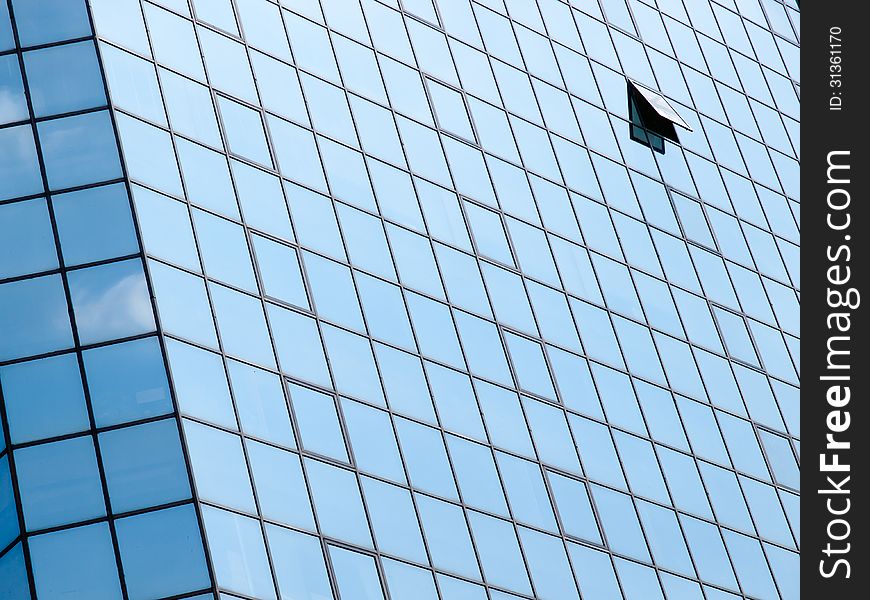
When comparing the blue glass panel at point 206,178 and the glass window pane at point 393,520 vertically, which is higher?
the blue glass panel at point 206,178

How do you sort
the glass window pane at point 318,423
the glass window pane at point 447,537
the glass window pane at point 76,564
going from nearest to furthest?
the glass window pane at point 76,564, the glass window pane at point 318,423, the glass window pane at point 447,537

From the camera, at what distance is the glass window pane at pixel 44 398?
93.1 ft

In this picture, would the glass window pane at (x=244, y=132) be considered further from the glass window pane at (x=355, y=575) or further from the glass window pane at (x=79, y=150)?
the glass window pane at (x=355, y=575)

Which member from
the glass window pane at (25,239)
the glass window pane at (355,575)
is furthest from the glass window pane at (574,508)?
the glass window pane at (25,239)

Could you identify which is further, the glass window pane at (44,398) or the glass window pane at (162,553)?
the glass window pane at (44,398)

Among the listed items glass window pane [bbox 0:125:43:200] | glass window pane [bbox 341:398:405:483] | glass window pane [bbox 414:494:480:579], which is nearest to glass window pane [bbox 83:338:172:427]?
glass window pane [bbox 0:125:43:200]

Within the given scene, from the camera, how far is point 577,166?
4494 cm

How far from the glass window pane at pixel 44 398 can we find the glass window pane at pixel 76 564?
2191 millimetres

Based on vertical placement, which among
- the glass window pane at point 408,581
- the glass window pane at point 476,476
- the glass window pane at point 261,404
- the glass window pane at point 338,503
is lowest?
the glass window pane at point 408,581

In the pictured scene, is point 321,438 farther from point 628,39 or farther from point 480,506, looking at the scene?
point 628,39

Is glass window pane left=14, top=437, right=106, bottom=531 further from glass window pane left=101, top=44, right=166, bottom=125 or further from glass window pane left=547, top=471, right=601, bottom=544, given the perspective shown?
glass window pane left=547, top=471, right=601, bottom=544

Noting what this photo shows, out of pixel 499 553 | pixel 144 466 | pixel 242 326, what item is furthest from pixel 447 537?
pixel 144 466

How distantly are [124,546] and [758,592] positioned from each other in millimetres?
19807

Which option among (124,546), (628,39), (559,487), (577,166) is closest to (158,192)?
(124,546)
